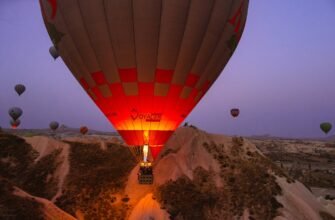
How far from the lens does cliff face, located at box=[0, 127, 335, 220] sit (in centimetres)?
2433

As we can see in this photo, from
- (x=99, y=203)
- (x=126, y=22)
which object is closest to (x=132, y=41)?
(x=126, y=22)

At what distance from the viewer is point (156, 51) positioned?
1750 cm

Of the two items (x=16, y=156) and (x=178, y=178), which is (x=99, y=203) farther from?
(x=16, y=156)

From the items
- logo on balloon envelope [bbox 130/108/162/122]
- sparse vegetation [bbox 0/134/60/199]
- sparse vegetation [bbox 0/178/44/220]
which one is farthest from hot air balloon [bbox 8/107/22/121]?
logo on balloon envelope [bbox 130/108/162/122]

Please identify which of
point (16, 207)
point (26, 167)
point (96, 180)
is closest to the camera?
point (16, 207)

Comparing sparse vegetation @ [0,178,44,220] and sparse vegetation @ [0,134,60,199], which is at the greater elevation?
sparse vegetation @ [0,134,60,199]

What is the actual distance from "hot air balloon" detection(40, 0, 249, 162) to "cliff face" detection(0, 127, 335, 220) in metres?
8.11

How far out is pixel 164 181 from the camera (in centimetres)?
2762

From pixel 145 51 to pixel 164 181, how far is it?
14663mm

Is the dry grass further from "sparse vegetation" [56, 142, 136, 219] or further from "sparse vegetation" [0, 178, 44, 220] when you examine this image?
"sparse vegetation" [0, 178, 44, 220]

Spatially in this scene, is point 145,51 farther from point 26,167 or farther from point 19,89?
point 19,89

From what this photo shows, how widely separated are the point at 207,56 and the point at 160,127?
561 centimetres

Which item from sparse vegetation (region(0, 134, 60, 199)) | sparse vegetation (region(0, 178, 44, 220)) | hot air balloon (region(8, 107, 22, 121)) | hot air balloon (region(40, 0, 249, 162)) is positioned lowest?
sparse vegetation (region(0, 178, 44, 220))

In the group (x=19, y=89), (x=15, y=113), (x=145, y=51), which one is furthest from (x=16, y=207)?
(x=15, y=113)
